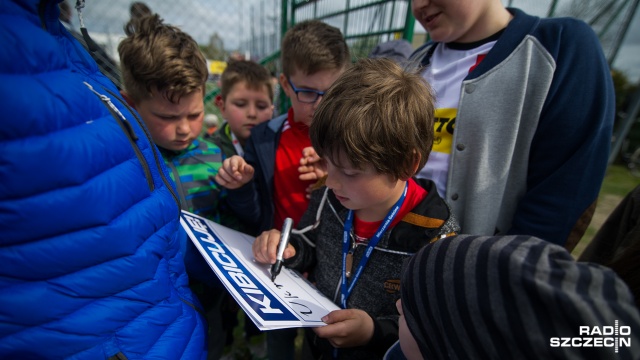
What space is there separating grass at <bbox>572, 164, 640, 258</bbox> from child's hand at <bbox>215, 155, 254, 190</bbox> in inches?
159

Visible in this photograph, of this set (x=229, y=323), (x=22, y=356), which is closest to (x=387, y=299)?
(x=22, y=356)

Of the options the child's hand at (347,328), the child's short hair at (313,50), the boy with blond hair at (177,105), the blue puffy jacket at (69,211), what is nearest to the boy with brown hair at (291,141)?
the child's short hair at (313,50)

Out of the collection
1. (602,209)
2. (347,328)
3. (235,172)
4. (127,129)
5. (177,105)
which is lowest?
(602,209)

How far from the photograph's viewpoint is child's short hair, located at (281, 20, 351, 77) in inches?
59.4

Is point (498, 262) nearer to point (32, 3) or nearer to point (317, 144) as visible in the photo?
point (317, 144)

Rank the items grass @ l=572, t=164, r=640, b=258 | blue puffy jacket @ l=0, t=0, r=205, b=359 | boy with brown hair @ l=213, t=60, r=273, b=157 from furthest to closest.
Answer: grass @ l=572, t=164, r=640, b=258 < boy with brown hair @ l=213, t=60, r=273, b=157 < blue puffy jacket @ l=0, t=0, r=205, b=359

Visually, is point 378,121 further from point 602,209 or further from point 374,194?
point 602,209

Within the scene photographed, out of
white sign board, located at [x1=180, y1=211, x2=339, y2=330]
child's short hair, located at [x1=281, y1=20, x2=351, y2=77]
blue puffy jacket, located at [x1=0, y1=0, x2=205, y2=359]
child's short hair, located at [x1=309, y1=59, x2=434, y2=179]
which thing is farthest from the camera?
child's short hair, located at [x1=281, y1=20, x2=351, y2=77]

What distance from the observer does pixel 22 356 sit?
61 centimetres

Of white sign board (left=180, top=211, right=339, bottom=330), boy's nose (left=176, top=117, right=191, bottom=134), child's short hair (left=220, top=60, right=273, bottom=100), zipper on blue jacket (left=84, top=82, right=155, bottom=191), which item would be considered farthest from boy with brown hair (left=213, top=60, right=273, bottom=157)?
zipper on blue jacket (left=84, top=82, right=155, bottom=191)

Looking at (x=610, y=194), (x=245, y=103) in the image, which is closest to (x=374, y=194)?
(x=245, y=103)

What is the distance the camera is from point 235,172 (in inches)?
53.2

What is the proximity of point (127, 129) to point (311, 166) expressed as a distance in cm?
79

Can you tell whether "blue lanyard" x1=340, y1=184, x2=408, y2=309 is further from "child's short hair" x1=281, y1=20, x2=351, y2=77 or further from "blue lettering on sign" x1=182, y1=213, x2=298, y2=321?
"child's short hair" x1=281, y1=20, x2=351, y2=77
